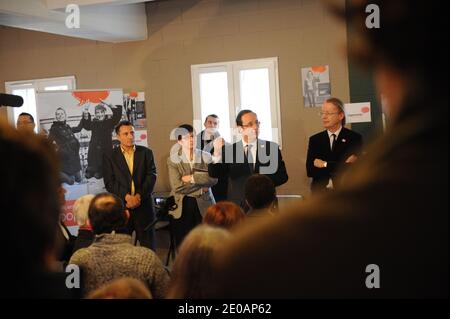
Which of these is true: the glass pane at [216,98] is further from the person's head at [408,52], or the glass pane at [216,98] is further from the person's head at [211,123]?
the person's head at [408,52]

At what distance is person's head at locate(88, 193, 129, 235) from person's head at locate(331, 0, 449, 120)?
2.43 metres

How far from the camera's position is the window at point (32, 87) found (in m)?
7.95

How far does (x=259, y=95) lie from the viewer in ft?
23.2

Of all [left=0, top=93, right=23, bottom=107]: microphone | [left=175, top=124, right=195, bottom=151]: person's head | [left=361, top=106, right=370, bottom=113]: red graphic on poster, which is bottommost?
[left=175, top=124, right=195, bottom=151]: person's head

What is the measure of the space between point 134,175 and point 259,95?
2.43 metres

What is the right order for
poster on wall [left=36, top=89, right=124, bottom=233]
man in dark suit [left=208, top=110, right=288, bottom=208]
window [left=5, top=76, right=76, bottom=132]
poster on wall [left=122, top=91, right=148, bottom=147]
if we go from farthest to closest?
1. window [left=5, top=76, right=76, bottom=132]
2. poster on wall [left=122, top=91, right=148, bottom=147]
3. poster on wall [left=36, top=89, right=124, bottom=233]
4. man in dark suit [left=208, top=110, right=288, bottom=208]

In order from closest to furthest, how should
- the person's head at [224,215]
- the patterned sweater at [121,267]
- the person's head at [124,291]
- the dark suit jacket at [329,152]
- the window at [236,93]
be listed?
the person's head at [124,291], the patterned sweater at [121,267], the person's head at [224,215], the dark suit jacket at [329,152], the window at [236,93]

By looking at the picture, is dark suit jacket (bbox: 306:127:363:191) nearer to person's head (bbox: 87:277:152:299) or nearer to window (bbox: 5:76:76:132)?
person's head (bbox: 87:277:152:299)

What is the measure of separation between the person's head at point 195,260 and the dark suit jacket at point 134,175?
343cm

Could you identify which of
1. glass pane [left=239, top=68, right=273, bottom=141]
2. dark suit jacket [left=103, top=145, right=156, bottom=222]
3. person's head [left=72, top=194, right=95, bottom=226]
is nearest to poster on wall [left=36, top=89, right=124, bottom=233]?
dark suit jacket [left=103, top=145, right=156, bottom=222]

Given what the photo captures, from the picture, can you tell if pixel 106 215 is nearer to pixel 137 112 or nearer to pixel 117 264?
pixel 117 264

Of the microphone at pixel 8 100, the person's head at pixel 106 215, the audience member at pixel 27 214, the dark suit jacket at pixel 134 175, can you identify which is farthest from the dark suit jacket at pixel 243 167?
the audience member at pixel 27 214

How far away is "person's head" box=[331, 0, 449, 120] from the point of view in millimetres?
451
